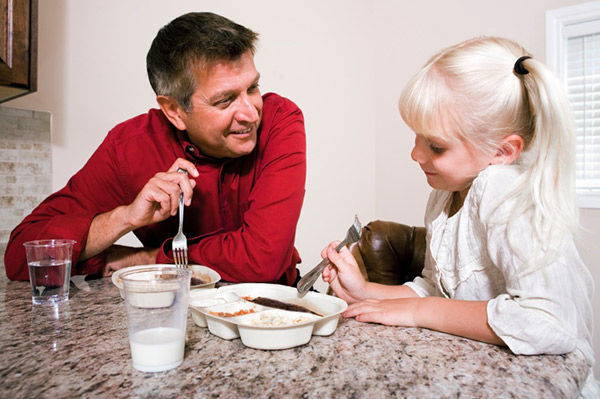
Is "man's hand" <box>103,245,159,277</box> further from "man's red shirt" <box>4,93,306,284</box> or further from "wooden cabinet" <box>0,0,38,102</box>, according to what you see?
"wooden cabinet" <box>0,0,38,102</box>

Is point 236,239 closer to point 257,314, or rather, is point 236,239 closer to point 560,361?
point 257,314

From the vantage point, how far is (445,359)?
2.13 feet

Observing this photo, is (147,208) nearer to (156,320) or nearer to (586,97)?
(156,320)

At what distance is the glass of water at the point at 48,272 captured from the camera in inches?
38.5

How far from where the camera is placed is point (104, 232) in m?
1.27

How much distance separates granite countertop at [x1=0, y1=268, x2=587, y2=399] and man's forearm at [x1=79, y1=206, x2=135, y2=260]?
47 cm

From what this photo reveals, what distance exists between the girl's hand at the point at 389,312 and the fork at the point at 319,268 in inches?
3.6

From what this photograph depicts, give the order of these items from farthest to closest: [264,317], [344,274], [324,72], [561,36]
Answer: [324,72] < [561,36] < [344,274] < [264,317]

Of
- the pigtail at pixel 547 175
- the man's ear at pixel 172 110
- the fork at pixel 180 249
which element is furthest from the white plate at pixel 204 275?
the pigtail at pixel 547 175

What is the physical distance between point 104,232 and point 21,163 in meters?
0.69

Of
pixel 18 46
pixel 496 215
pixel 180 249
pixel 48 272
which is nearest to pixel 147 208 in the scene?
pixel 180 249

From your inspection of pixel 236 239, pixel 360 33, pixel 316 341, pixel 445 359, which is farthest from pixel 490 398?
pixel 360 33

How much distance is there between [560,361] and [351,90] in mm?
2869

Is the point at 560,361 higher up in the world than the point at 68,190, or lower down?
lower down
